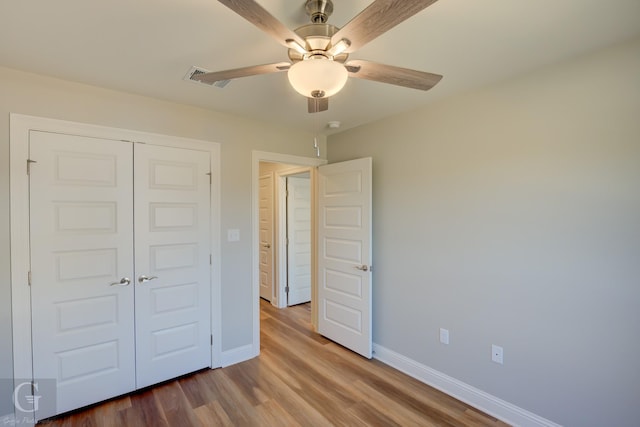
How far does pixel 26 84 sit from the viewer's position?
6.67ft

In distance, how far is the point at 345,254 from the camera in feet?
10.5

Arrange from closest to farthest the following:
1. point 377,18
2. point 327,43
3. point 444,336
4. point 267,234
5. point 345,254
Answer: point 377,18, point 327,43, point 444,336, point 345,254, point 267,234

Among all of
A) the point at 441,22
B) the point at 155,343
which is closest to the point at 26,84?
the point at 155,343

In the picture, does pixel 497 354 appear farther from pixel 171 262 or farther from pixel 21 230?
pixel 21 230

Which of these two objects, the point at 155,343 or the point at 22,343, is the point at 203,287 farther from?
the point at 22,343

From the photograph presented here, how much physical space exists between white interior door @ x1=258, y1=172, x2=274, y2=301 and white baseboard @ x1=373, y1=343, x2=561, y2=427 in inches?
88.2

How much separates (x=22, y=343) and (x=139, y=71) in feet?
6.49

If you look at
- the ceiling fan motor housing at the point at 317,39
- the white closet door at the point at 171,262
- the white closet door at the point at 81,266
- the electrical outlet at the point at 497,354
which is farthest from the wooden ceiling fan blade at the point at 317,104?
the electrical outlet at the point at 497,354

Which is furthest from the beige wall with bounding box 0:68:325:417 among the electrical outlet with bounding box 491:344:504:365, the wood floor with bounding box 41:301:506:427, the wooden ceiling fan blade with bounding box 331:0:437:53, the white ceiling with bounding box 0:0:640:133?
the electrical outlet with bounding box 491:344:504:365

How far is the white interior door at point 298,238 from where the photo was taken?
460 centimetres

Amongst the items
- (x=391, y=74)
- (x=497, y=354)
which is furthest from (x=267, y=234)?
(x=391, y=74)

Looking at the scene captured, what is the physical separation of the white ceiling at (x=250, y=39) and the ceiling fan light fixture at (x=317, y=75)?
0.42 meters

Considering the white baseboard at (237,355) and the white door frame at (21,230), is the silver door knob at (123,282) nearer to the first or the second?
the white door frame at (21,230)

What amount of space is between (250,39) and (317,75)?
738 mm
